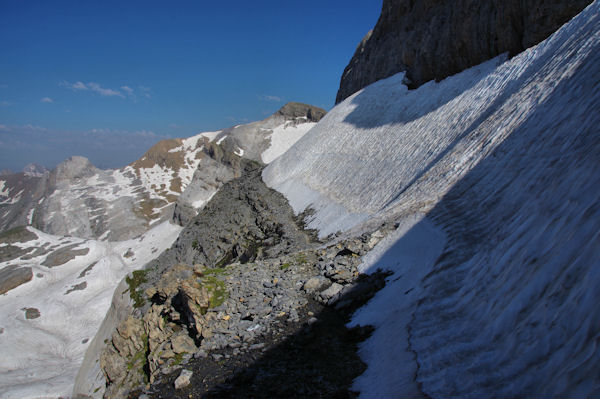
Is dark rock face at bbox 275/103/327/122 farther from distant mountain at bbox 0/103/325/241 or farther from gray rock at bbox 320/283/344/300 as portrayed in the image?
gray rock at bbox 320/283/344/300

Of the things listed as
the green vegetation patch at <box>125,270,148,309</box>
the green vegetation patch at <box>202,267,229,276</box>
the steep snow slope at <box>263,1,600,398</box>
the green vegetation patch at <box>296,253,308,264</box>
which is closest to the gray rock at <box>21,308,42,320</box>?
the green vegetation patch at <box>125,270,148,309</box>

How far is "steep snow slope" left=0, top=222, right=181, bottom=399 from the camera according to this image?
36.2m

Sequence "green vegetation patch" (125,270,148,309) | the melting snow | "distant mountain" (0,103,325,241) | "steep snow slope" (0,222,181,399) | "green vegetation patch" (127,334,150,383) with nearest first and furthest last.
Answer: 1. "green vegetation patch" (127,334,150,383)
2. "green vegetation patch" (125,270,148,309)
3. "steep snow slope" (0,222,181,399)
4. "distant mountain" (0,103,325,241)
5. the melting snow

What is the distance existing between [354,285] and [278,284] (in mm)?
2786

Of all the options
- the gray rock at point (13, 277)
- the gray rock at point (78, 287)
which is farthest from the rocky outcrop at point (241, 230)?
the gray rock at point (13, 277)

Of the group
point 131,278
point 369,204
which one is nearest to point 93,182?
point 131,278

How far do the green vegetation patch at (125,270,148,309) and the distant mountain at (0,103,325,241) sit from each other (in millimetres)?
41977

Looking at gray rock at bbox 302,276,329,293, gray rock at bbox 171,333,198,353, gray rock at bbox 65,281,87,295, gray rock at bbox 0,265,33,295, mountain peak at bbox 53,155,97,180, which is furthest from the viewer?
mountain peak at bbox 53,155,97,180

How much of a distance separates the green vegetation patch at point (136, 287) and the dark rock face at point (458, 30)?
88.3ft

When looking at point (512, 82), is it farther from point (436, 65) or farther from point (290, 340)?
point (290, 340)

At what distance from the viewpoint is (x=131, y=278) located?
1038 inches

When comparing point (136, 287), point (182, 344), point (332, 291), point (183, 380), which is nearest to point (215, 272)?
point (182, 344)

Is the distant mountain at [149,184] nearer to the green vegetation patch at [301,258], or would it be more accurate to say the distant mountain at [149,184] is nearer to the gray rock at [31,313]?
the gray rock at [31,313]

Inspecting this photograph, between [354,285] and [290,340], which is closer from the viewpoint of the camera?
[290,340]
